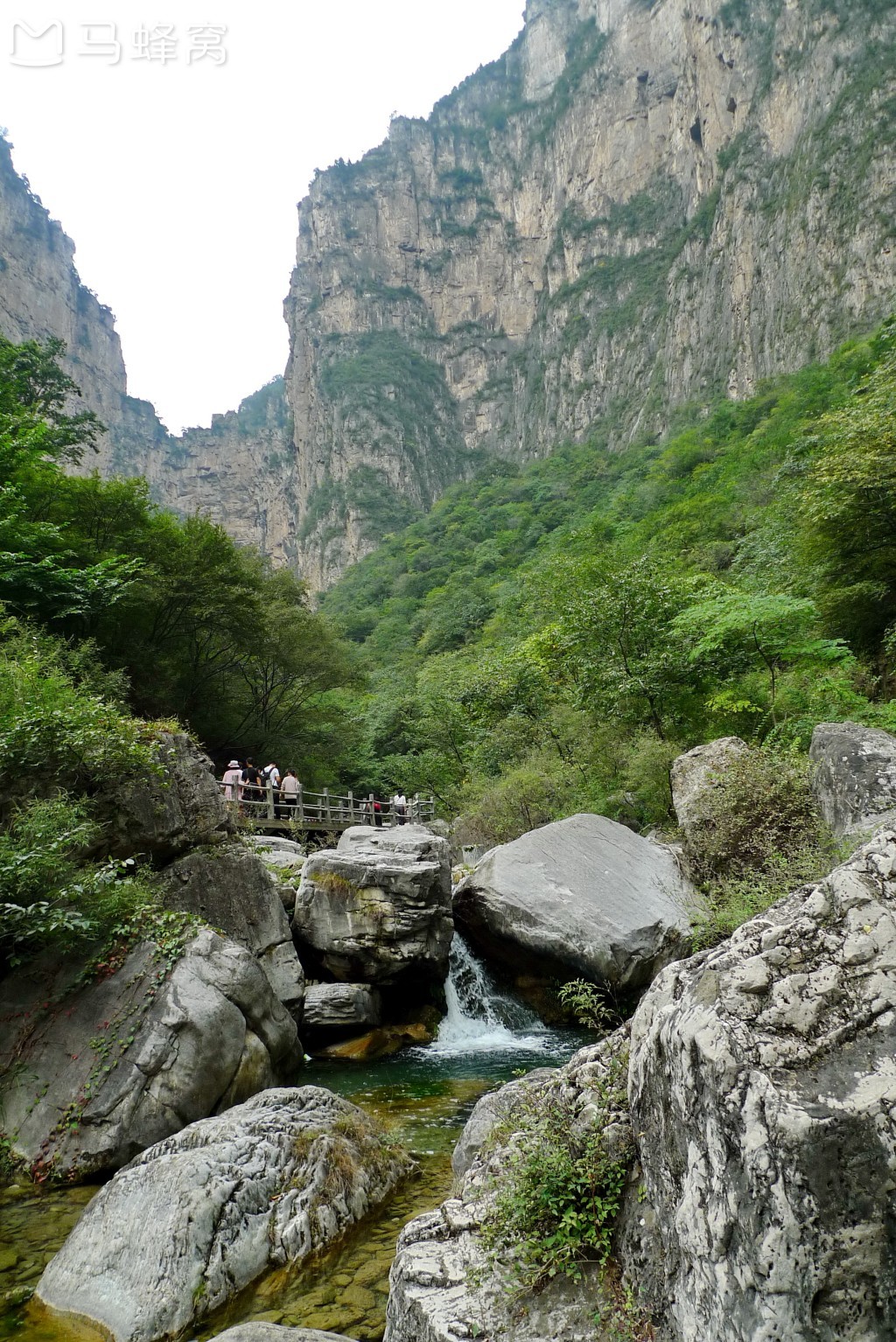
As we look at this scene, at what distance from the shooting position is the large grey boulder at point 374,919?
439 inches

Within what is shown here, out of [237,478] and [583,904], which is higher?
[237,478]

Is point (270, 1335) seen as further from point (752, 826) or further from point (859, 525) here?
point (859, 525)

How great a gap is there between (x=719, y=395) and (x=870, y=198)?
1608 cm

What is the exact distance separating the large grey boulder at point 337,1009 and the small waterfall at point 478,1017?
1174mm

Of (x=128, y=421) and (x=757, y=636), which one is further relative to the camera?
(x=128, y=421)

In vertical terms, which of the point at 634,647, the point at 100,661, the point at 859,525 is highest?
the point at 859,525

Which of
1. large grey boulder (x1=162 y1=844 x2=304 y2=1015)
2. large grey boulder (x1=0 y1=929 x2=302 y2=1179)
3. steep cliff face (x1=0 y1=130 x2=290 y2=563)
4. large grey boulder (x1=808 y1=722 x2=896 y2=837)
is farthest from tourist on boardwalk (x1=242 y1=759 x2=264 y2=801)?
steep cliff face (x1=0 y1=130 x2=290 y2=563)

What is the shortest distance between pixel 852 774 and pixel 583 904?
412 cm

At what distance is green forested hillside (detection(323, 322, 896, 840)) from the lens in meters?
12.8

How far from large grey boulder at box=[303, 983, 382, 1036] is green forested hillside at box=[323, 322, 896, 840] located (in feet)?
22.4

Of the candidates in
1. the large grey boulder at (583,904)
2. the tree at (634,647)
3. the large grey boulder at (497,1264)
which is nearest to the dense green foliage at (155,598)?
the large grey boulder at (583,904)

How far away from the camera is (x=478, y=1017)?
1164 cm

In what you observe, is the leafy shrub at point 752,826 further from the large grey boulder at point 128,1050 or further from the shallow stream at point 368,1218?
the large grey boulder at point 128,1050

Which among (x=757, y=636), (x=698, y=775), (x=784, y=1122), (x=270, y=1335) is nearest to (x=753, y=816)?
(x=698, y=775)
